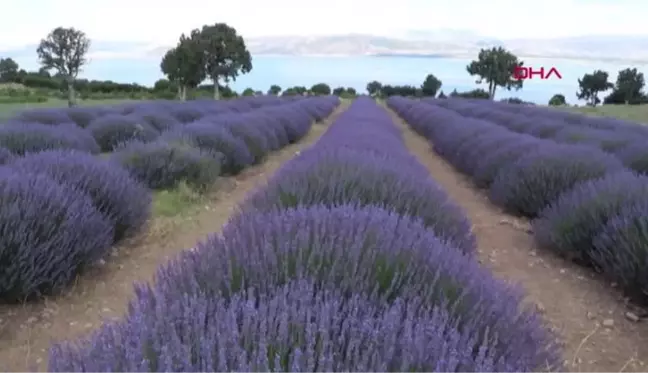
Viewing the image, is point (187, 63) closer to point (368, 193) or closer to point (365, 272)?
point (368, 193)

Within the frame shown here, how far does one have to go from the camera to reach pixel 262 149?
10.8 m

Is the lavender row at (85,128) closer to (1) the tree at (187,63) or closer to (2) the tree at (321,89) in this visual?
(1) the tree at (187,63)

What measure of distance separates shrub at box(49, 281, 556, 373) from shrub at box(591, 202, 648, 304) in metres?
2.72

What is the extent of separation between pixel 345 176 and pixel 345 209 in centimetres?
125

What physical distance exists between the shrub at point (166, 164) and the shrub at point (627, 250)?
15.2ft

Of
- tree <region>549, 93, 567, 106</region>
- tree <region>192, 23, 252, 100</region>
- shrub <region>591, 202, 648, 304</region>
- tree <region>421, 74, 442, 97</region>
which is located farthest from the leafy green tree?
shrub <region>591, 202, 648, 304</region>

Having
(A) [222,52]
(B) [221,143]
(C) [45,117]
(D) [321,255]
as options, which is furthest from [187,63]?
(D) [321,255]

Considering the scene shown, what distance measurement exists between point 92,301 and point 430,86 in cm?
6486

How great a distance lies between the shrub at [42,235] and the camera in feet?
11.7

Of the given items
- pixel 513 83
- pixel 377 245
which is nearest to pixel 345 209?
pixel 377 245

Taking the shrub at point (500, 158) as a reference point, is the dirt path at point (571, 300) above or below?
below

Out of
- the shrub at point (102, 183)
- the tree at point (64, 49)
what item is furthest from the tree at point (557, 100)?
the shrub at point (102, 183)

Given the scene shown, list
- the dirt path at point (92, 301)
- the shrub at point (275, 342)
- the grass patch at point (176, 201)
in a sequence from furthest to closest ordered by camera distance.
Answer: the grass patch at point (176, 201)
the dirt path at point (92, 301)
the shrub at point (275, 342)

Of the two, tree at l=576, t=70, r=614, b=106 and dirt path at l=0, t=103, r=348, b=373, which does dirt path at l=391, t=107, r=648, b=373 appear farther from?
tree at l=576, t=70, r=614, b=106
